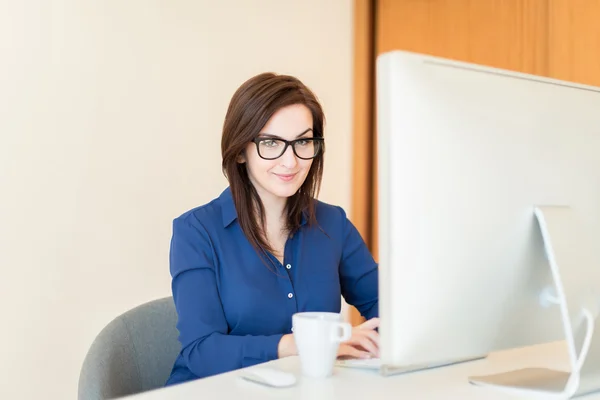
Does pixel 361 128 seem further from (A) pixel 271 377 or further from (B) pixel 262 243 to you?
(A) pixel 271 377

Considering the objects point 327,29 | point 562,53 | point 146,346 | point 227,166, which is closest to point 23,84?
point 227,166

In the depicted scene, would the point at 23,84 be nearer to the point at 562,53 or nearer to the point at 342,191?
the point at 342,191

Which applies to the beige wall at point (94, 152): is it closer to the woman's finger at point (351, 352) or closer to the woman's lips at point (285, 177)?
the woman's lips at point (285, 177)

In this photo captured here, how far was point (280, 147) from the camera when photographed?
66.5 inches

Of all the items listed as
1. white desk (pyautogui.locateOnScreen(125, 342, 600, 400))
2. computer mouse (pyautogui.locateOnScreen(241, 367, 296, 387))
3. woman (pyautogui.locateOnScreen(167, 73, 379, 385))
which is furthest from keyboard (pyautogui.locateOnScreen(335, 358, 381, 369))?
woman (pyautogui.locateOnScreen(167, 73, 379, 385))

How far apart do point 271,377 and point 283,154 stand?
2.33 feet

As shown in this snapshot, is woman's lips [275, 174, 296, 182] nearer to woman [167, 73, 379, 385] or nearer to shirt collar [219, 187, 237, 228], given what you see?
woman [167, 73, 379, 385]

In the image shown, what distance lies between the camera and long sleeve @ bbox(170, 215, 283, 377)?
138cm

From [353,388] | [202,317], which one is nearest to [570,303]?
[353,388]

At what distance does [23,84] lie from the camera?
2.32 meters

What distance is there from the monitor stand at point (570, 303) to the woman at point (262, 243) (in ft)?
2.01

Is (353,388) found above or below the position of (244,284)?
below

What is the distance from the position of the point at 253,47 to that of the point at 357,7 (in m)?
0.68

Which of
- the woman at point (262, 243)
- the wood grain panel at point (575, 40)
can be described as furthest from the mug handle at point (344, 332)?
the wood grain panel at point (575, 40)
